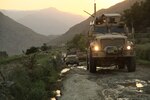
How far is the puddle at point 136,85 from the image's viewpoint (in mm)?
18672

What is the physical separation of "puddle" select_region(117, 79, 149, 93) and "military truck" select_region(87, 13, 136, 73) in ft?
17.1

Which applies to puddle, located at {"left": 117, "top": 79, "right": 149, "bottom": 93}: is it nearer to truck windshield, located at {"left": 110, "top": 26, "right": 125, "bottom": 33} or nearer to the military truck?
the military truck

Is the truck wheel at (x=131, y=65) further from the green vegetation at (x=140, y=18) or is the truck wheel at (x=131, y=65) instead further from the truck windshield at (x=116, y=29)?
the green vegetation at (x=140, y=18)

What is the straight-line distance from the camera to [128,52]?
27.3 m

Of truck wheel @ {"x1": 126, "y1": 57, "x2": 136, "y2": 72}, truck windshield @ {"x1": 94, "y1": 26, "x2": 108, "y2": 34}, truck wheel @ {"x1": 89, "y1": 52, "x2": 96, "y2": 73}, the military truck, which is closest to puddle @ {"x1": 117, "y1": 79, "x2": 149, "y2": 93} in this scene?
the military truck

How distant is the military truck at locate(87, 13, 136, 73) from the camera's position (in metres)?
27.1

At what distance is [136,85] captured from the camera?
20172 mm

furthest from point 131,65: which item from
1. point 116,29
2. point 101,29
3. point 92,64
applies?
point 101,29

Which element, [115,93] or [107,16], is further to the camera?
[107,16]

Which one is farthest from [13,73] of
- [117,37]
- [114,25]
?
[114,25]

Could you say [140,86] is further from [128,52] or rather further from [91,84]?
[128,52]

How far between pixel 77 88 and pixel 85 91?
4.14 feet

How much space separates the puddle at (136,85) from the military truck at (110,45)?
5.22 metres

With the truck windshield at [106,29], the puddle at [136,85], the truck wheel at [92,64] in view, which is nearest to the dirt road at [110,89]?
the puddle at [136,85]
